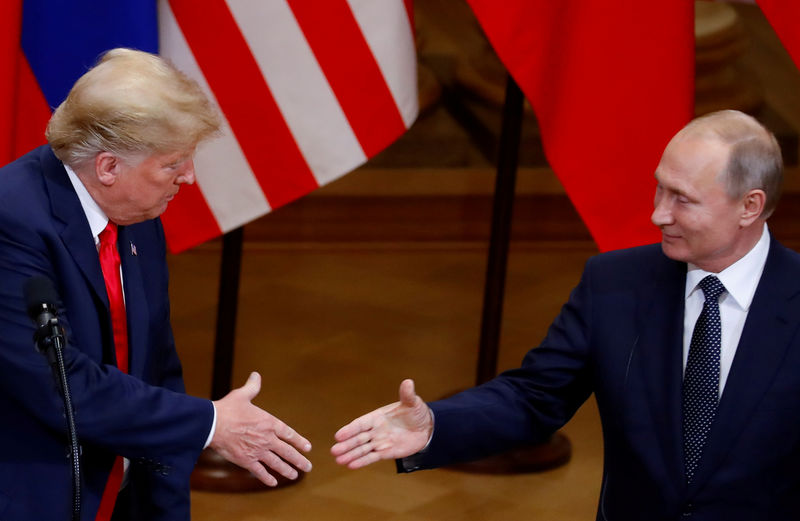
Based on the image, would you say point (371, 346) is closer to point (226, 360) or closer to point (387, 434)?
point (226, 360)

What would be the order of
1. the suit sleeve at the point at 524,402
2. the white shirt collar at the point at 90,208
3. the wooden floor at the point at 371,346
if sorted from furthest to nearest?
the wooden floor at the point at 371,346, the suit sleeve at the point at 524,402, the white shirt collar at the point at 90,208

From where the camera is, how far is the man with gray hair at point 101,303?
2.19 metres

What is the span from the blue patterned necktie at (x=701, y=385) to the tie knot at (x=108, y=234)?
1.14 metres

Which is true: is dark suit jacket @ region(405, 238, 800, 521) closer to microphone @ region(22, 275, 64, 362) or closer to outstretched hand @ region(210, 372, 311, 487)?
outstretched hand @ region(210, 372, 311, 487)

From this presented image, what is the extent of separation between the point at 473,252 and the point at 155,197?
173 inches

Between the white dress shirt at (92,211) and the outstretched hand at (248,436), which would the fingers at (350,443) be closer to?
the outstretched hand at (248,436)

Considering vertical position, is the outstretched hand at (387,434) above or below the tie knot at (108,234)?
below

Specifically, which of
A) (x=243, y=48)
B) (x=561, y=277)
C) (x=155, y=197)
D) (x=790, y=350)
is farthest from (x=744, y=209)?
(x=561, y=277)

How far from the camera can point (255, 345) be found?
5355 mm

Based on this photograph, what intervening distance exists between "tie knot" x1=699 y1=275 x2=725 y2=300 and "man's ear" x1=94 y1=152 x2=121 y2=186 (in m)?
1.15

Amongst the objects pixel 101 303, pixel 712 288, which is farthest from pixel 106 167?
pixel 712 288

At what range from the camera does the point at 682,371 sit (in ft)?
8.09

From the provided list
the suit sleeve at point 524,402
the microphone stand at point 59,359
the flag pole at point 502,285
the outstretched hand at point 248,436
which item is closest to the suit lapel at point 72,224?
the outstretched hand at point 248,436

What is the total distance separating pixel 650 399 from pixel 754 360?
0.22m
